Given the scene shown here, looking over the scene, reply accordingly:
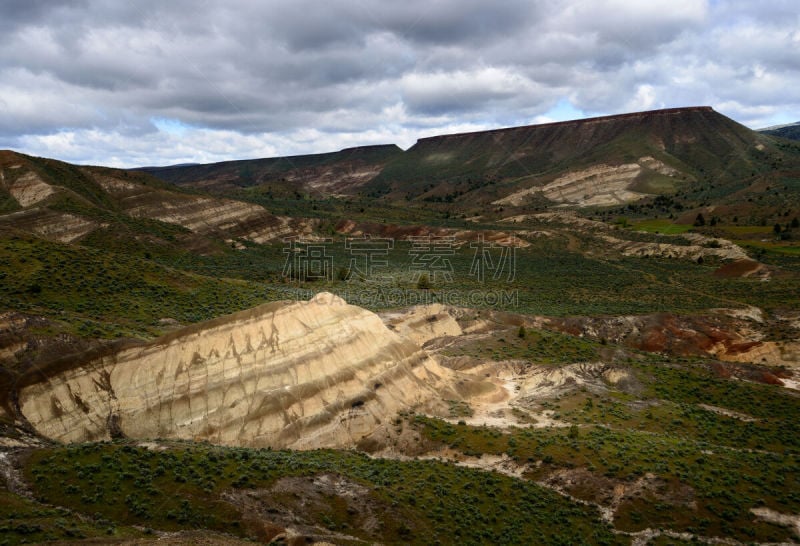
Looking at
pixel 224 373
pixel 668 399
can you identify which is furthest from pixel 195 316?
pixel 668 399

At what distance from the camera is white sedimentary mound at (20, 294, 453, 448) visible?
25688 millimetres

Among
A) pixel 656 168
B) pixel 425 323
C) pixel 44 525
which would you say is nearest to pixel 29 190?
pixel 425 323

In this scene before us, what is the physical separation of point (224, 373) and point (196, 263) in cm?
5615

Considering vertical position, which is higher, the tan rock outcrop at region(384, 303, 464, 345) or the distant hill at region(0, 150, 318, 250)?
the distant hill at region(0, 150, 318, 250)

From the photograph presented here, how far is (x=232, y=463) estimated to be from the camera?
21609mm

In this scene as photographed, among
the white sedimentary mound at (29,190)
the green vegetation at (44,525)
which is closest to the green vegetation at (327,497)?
the green vegetation at (44,525)

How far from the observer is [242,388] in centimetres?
2827

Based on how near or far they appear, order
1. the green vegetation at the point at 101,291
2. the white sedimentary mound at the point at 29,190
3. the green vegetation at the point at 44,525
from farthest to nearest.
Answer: the white sedimentary mound at the point at 29,190 → the green vegetation at the point at 101,291 → the green vegetation at the point at 44,525

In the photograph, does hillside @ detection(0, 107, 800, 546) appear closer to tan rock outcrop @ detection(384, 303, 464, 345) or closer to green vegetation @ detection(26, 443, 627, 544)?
green vegetation @ detection(26, 443, 627, 544)

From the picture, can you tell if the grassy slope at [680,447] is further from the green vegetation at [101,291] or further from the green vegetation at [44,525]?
the green vegetation at [101,291]

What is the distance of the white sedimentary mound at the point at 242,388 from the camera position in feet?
84.3

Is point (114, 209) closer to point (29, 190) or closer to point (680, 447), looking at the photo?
point (29, 190)

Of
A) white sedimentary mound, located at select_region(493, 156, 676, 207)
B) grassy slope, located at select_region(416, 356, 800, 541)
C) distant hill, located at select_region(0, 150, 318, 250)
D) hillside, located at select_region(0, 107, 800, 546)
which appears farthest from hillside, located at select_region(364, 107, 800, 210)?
grassy slope, located at select_region(416, 356, 800, 541)

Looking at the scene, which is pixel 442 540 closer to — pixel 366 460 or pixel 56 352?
pixel 366 460
